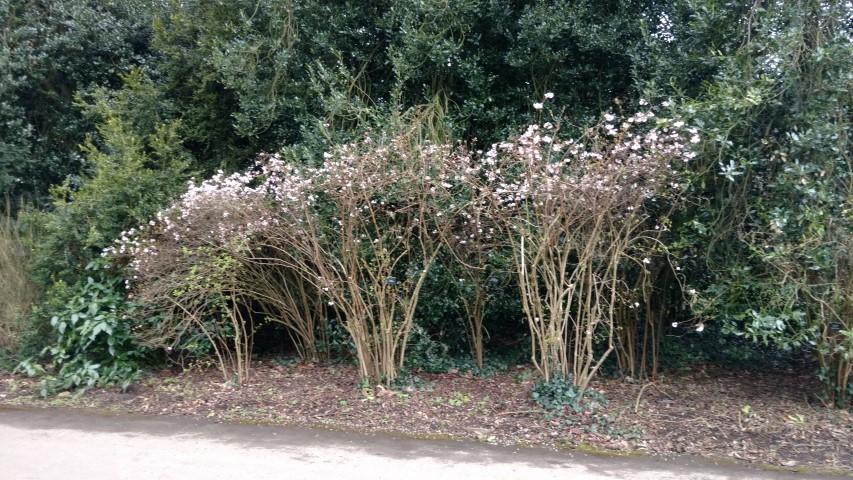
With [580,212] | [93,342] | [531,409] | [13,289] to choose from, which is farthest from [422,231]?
[13,289]

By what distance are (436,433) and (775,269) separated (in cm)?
340

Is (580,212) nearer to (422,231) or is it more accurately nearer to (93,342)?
(422,231)

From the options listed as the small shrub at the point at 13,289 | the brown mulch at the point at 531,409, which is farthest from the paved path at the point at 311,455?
the small shrub at the point at 13,289

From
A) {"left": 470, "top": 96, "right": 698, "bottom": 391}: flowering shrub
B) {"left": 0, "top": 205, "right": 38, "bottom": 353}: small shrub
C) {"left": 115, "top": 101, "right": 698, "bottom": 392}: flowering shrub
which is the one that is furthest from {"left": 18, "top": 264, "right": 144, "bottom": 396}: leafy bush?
{"left": 470, "top": 96, "right": 698, "bottom": 391}: flowering shrub

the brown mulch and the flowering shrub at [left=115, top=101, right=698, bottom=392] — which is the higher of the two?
the flowering shrub at [left=115, top=101, right=698, bottom=392]

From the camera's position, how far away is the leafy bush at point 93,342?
7.31 m

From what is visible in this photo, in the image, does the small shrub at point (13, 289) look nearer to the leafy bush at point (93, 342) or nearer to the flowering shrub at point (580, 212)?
the leafy bush at point (93, 342)

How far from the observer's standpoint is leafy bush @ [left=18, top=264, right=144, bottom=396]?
7.31 meters

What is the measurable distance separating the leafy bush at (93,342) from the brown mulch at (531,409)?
171 mm

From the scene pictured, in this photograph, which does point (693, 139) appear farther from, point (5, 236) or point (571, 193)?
point (5, 236)

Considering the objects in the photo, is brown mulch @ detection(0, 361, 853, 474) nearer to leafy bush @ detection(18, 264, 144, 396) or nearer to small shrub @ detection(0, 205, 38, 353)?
leafy bush @ detection(18, 264, 144, 396)

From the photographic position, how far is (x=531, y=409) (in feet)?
21.2

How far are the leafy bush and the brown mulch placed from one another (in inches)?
6.7

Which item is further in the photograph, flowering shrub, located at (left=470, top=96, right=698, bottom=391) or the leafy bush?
the leafy bush
